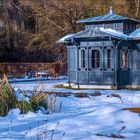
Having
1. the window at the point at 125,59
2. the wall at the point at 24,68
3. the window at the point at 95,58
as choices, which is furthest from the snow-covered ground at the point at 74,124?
the wall at the point at 24,68

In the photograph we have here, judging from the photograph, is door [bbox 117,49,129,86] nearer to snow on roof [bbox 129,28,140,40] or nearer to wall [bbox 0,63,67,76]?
snow on roof [bbox 129,28,140,40]

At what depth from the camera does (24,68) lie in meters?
42.9

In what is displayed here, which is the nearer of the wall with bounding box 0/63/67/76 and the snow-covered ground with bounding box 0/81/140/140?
the snow-covered ground with bounding box 0/81/140/140

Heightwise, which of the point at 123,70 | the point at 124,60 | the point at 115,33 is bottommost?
the point at 123,70

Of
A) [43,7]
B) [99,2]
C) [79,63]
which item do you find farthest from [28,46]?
[79,63]

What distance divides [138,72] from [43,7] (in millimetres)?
20085

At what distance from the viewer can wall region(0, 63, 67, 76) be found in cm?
4209

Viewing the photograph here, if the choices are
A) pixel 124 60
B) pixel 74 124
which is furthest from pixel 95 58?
pixel 74 124

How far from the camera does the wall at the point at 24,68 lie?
4209cm

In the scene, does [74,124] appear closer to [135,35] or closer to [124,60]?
[135,35]

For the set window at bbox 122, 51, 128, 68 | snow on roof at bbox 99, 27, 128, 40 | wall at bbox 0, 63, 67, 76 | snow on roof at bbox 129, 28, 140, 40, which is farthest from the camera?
wall at bbox 0, 63, 67, 76

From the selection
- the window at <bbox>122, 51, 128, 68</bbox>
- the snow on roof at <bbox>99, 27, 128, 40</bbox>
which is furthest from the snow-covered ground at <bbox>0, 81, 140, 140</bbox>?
the window at <bbox>122, 51, 128, 68</bbox>

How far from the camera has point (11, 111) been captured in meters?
12.7

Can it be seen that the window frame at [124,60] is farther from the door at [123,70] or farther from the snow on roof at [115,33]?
the snow on roof at [115,33]
